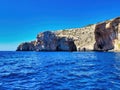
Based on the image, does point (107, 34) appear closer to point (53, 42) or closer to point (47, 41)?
point (53, 42)

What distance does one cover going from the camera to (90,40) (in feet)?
557

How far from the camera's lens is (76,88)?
1709 centimetres

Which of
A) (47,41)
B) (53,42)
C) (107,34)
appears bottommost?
(53,42)

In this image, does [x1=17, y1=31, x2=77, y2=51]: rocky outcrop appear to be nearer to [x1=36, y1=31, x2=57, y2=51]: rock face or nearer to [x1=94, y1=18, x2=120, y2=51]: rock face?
[x1=36, y1=31, x2=57, y2=51]: rock face

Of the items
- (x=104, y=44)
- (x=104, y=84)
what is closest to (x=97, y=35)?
(x=104, y=44)

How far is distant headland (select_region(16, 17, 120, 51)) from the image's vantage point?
470 feet

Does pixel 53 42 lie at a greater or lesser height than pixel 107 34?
lesser

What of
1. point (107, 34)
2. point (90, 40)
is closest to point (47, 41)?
point (90, 40)

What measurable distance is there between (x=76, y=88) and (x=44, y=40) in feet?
559

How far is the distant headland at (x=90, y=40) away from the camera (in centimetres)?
14338

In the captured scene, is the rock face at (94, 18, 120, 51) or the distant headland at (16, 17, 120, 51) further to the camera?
the distant headland at (16, 17, 120, 51)

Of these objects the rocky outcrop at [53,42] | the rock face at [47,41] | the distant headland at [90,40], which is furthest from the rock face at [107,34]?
the rock face at [47,41]

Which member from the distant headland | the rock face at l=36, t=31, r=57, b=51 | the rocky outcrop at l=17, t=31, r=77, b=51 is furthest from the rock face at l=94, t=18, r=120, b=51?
the rock face at l=36, t=31, r=57, b=51

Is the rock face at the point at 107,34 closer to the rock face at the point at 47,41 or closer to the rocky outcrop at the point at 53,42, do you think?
the rocky outcrop at the point at 53,42
